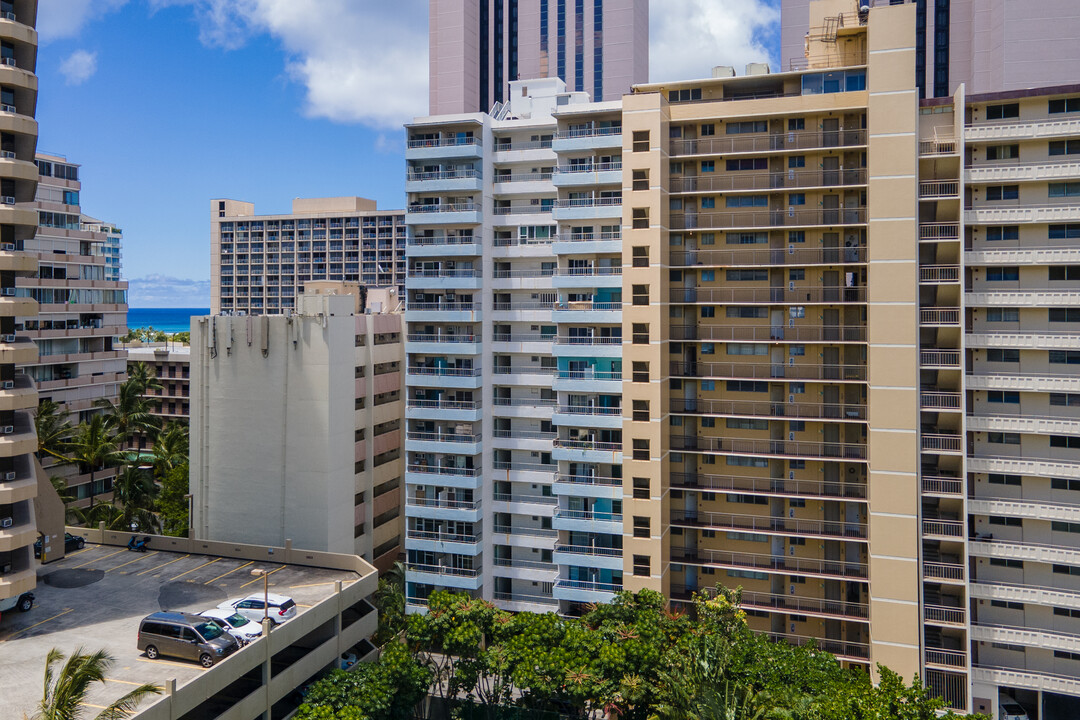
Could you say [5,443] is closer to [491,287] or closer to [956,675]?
[491,287]

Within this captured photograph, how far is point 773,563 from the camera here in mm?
50844

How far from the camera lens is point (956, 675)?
45.3 m

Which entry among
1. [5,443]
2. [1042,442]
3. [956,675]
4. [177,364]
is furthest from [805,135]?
[177,364]

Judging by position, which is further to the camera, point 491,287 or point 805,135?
point 491,287

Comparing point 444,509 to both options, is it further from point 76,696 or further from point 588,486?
point 76,696

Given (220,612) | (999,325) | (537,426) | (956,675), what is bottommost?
(956,675)

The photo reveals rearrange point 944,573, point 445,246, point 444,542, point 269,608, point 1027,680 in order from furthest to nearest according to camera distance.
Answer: point 445,246
point 444,542
point 944,573
point 1027,680
point 269,608

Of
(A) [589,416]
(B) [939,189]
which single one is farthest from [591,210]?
(B) [939,189]

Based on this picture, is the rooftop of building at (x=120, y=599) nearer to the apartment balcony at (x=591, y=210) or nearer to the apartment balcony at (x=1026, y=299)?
the apartment balcony at (x=591, y=210)

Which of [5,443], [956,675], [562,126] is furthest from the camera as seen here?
[562,126]

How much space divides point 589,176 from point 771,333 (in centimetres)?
1685

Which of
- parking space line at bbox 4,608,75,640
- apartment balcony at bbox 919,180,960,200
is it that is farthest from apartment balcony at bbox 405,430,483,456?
apartment balcony at bbox 919,180,960,200

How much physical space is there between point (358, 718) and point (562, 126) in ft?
136

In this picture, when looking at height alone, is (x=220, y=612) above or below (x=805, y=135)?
below
